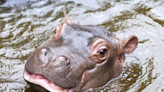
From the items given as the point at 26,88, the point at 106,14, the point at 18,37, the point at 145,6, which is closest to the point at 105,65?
the point at 26,88

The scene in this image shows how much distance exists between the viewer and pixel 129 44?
482 cm

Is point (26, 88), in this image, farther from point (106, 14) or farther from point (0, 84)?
point (106, 14)

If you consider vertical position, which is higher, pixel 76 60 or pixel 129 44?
pixel 76 60

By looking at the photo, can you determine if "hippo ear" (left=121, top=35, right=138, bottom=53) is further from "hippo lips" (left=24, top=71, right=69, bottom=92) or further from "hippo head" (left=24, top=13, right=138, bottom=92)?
"hippo lips" (left=24, top=71, right=69, bottom=92)

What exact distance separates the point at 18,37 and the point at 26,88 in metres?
2.30

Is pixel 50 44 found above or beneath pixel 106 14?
above

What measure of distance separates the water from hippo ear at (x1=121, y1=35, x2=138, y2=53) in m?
0.30

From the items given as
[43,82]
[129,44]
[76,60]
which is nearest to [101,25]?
[129,44]

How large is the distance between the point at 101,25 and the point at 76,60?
3.27m

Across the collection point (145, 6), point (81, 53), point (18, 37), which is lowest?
point (18, 37)

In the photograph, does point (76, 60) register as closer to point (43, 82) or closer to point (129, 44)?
point (43, 82)

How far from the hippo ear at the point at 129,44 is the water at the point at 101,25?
0.30 metres

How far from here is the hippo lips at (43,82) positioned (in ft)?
10.7

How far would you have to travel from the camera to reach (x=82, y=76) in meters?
3.68
